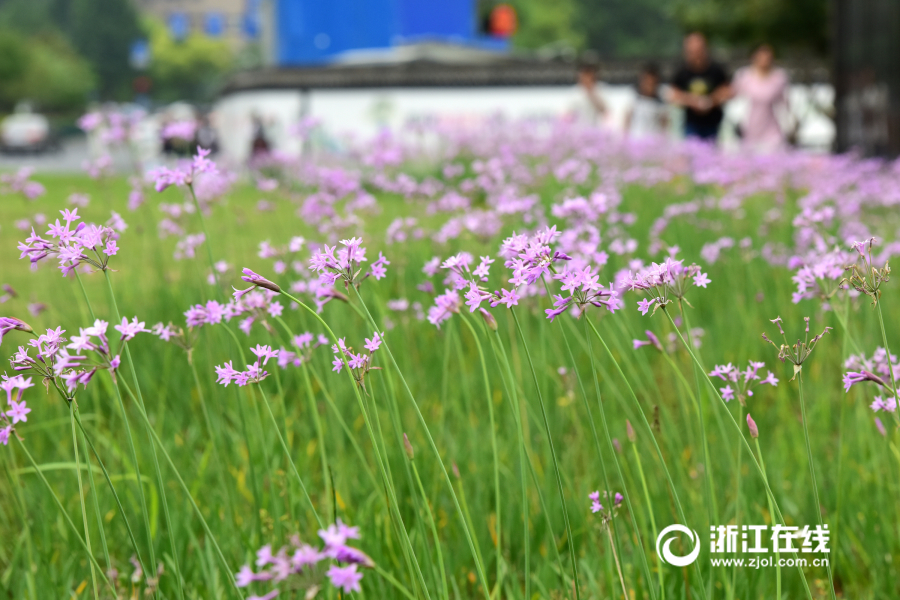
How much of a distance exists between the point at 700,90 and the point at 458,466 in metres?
8.31

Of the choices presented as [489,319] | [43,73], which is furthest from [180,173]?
[43,73]

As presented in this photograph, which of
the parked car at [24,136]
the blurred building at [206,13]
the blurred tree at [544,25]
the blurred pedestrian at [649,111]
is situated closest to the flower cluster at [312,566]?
the blurred pedestrian at [649,111]

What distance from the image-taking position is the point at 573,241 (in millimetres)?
2252

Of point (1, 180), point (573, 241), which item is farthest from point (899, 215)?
point (1, 180)

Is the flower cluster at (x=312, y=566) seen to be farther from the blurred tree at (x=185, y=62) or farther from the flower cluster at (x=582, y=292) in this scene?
the blurred tree at (x=185, y=62)

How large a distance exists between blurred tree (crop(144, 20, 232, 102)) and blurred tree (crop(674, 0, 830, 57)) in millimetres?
63678

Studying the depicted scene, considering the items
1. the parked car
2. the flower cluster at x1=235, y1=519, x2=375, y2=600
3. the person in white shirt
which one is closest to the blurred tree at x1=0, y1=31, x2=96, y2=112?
the parked car

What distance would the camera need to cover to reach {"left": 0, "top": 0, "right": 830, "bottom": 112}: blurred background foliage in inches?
1071

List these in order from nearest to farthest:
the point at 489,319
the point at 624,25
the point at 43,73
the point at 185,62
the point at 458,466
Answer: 1. the point at 489,319
2. the point at 458,466
3. the point at 43,73
4. the point at 624,25
5. the point at 185,62

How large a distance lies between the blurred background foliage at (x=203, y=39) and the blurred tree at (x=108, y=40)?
0.33 ft

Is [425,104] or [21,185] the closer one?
[21,185]

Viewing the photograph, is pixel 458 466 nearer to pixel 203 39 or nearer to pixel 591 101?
pixel 591 101

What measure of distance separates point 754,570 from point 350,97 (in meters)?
23.6

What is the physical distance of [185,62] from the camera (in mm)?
86125
